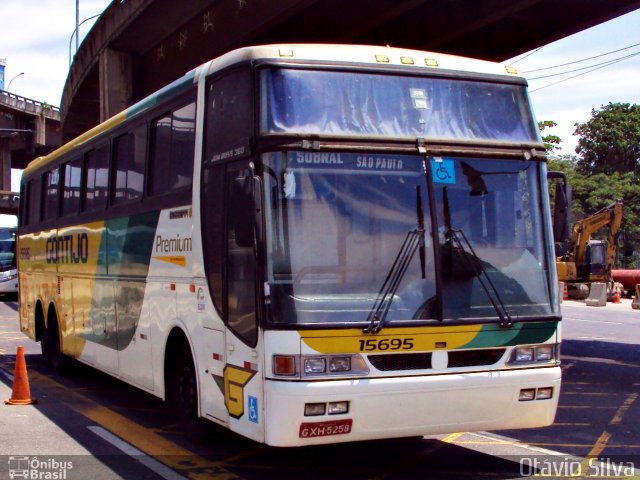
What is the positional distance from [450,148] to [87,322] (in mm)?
6771

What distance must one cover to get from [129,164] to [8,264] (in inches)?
1292

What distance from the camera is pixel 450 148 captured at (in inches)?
280

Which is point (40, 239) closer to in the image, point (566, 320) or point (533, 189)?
point (533, 189)

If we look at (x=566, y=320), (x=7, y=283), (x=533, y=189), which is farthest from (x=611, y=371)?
(x=7, y=283)

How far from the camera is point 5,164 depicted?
61875 mm

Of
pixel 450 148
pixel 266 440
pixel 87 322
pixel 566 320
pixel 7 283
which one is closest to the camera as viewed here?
pixel 266 440

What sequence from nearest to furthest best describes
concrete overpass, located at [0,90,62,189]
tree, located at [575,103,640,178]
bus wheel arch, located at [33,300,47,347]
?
bus wheel arch, located at [33,300,47,347], concrete overpass, located at [0,90,62,189], tree, located at [575,103,640,178]

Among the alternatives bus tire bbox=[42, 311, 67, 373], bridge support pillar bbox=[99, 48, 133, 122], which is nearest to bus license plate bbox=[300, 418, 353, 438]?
bus tire bbox=[42, 311, 67, 373]

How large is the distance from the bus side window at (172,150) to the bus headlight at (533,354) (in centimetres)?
338

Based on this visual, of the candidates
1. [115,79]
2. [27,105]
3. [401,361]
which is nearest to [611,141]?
[27,105]

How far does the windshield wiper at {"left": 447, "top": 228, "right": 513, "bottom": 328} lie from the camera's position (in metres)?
6.93

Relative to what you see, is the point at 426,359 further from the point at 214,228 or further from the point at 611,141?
the point at 611,141

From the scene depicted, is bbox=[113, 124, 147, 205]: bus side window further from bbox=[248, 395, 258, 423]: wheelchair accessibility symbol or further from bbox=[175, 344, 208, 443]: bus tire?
bbox=[248, 395, 258, 423]: wheelchair accessibility symbol

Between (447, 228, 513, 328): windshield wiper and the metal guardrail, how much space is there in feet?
178
